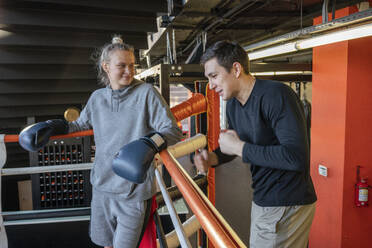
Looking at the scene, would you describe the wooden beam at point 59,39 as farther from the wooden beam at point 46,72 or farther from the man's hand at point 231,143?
the man's hand at point 231,143

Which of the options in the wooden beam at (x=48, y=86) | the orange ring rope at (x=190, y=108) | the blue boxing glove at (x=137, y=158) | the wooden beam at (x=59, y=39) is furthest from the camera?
the wooden beam at (x=48, y=86)

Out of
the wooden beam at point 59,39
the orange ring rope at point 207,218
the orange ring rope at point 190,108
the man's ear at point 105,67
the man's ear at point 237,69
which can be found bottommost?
the orange ring rope at point 207,218

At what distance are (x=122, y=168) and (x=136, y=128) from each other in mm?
355

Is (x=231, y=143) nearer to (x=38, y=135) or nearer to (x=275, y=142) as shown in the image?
(x=275, y=142)

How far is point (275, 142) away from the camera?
127 centimetres

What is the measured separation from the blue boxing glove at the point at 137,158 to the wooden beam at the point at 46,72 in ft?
12.3

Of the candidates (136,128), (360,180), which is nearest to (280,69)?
(360,180)

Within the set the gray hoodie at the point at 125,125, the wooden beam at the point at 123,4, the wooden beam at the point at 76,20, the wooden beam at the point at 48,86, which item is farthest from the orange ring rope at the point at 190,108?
the wooden beam at the point at 48,86

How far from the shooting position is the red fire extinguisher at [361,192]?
3320 millimetres

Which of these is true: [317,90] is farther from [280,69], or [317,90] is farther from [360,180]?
[360,180]

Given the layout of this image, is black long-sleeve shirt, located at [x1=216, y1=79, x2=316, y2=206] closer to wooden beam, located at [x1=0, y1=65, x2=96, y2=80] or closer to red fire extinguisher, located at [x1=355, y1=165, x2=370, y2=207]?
red fire extinguisher, located at [x1=355, y1=165, x2=370, y2=207]

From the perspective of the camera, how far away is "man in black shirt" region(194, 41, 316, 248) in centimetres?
117

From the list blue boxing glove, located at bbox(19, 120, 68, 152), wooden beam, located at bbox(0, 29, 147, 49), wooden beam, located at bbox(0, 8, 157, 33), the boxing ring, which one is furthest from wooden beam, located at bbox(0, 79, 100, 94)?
blue boxing glove, located at bbox(19, 120, 68, 152)

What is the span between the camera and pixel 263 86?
1.25 metres
